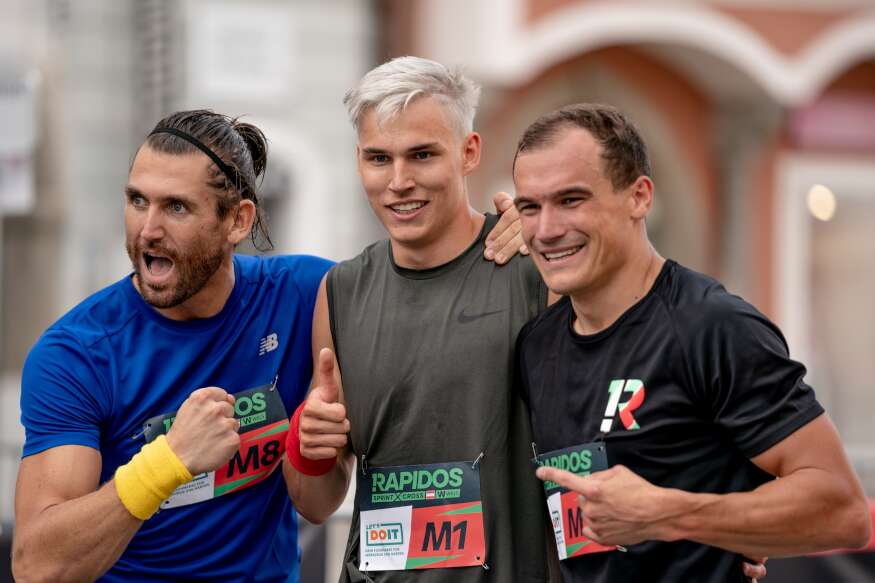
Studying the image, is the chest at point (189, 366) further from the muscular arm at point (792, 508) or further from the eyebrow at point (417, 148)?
the muscular arm at point (792, 508)

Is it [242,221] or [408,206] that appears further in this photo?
[242,221]

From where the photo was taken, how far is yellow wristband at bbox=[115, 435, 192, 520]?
3148 mm

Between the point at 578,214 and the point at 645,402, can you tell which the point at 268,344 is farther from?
the point at 645,402

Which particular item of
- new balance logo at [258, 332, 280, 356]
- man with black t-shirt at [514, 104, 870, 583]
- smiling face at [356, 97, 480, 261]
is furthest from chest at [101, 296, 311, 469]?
man with black t-shirt at [514, 104, 870, 583]

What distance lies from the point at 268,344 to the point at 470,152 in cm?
73

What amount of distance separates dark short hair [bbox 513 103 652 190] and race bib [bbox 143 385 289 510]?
3.33 ft

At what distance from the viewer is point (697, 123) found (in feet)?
44.7

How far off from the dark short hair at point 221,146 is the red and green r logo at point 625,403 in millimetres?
1166

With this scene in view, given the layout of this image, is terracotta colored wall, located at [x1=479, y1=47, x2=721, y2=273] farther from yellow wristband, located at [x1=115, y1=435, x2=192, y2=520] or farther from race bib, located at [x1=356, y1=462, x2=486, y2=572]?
yellow wristband, located at [x1=115, y1=435, x2=192, y2=520]

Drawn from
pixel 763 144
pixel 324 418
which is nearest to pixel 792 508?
pixel 324 418

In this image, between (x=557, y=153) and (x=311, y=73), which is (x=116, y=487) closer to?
(x=557, y=153)

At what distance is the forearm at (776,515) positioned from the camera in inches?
105

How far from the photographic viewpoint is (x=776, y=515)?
2654mm

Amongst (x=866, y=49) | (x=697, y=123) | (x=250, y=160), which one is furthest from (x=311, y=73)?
(x=250, y=160)
